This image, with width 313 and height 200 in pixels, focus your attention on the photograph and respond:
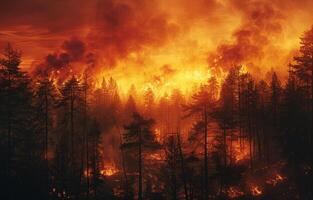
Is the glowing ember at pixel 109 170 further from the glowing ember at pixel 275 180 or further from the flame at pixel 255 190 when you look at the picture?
the glowing ember at pixel 275 180

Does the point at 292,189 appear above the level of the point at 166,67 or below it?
below

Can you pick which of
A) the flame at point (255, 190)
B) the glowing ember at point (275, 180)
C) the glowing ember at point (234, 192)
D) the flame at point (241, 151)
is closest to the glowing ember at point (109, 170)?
the flame at point (241, 151)

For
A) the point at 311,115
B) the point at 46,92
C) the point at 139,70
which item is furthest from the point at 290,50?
the point at 46,92

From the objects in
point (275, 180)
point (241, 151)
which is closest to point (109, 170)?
point (241, 151)

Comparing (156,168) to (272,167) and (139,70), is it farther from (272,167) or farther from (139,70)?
(139,70)

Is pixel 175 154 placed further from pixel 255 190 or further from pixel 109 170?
pixel 109 170

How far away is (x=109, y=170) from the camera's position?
6738 cm

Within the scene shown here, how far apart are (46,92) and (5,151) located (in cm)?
1037

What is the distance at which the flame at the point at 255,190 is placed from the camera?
49600 millimetres

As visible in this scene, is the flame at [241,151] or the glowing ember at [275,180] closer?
the glowing ember at [275,180]

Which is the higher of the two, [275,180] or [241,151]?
[241,151]

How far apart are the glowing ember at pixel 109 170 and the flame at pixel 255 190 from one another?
24.2 metres

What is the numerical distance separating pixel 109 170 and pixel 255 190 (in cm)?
2586

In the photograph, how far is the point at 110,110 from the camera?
80.1 metres
